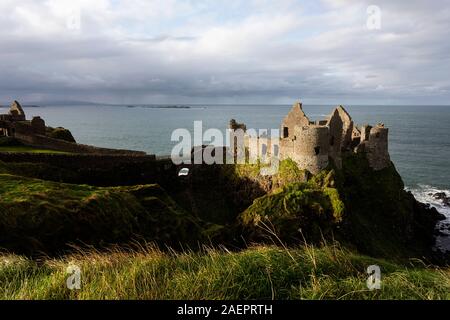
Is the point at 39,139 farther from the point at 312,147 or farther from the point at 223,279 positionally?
the point at 223,279

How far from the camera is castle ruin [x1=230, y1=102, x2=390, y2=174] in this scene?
33344 mm

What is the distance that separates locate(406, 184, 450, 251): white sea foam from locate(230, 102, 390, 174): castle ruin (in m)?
11.6

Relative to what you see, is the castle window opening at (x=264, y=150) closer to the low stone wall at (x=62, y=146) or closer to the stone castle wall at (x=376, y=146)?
the stone castle wall at (x=376, y=146)

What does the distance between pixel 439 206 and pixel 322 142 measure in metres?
32.0

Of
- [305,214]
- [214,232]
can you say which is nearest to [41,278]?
[214,232]

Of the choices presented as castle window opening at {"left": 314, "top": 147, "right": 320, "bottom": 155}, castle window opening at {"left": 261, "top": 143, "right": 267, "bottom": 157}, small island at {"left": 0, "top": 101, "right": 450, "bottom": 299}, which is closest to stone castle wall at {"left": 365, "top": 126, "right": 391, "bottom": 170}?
small island at {"left": 0, "top": 101, "right": 450, "bottom": 299}

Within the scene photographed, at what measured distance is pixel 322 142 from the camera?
109 ft

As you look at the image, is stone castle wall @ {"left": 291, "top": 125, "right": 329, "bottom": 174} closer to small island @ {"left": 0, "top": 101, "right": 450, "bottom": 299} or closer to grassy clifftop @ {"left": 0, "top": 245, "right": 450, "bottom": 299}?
small island @ {"left": 0, "top": 101, "right": 450, "bottom": 299}

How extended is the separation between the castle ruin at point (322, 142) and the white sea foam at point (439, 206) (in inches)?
456

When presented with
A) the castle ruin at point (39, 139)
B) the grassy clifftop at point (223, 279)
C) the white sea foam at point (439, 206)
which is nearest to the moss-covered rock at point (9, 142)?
the castle ruin at point (39, 139)

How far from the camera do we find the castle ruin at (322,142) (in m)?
33.3

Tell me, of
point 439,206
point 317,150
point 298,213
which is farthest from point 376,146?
point 439,206

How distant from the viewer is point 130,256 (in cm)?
873
